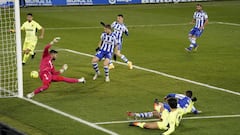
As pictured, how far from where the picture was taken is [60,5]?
5181cm

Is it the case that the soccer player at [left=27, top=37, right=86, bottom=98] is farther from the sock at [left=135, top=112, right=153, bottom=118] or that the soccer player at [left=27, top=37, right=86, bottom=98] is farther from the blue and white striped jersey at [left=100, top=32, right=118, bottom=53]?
the sock at [left=135, top=112, right=153, bottom=118]

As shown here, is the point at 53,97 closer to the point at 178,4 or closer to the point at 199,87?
the point at 199,87

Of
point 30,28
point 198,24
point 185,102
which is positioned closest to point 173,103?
point 185,102

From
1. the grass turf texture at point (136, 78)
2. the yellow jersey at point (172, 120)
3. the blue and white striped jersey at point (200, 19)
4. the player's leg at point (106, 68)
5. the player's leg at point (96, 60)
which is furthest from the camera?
the blue and white striped jersey at point (200, 19)

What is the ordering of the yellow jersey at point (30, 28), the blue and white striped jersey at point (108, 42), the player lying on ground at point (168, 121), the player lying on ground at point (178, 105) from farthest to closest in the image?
the yellow jersey at point (30, 28), the blue and white striped jersey at point (108, 42), the player lying on ground at point (178, 105), the player lying on ground at point (168, 121)

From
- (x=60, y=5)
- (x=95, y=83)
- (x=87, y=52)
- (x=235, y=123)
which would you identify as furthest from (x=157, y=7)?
(x=235, y=123)

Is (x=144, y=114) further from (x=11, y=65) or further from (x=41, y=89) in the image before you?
(x=11, y=65)

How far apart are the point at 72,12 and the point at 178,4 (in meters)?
10.5

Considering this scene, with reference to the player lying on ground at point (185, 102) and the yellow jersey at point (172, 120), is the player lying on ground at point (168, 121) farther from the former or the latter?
the player lying on ground at point (185, 102)

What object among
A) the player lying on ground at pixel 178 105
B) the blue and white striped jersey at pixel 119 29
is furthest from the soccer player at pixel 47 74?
the blue and white striped jersey at pixel 119 29

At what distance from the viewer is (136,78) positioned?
25359 millimetres

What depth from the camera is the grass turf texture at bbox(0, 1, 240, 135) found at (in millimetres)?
18984

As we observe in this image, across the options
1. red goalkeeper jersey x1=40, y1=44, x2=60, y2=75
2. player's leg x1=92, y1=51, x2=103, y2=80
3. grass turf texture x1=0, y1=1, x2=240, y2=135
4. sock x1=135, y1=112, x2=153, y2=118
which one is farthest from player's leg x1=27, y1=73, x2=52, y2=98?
sock x1=135, y1=112, x2=153, y2=118

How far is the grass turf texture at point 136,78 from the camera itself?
18984 millimetres
